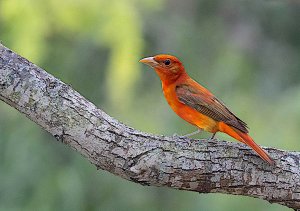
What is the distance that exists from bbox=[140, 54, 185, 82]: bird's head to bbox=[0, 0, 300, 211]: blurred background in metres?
0.30

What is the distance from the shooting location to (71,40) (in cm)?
674

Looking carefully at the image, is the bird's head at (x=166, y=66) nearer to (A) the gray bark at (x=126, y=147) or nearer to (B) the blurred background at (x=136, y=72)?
(B) the blurred background at (x=136, y=72)

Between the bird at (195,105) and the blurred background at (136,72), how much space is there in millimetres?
344

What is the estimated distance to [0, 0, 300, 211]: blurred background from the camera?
5156 mm

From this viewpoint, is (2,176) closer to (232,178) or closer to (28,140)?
(28,140)

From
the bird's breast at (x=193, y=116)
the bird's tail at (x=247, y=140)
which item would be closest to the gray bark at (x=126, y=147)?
the bird's tail at (x=247, y=140)

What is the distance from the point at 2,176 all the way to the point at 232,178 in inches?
108

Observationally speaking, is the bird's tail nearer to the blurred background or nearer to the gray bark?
the gray bark

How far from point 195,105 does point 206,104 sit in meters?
0.06

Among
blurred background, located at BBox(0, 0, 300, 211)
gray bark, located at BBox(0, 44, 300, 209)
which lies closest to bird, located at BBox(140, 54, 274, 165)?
gray bark, located at BBox(0, 44, 300, 209)

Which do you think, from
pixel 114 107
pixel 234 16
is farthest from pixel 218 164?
pixel 234 16

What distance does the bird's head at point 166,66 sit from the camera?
4824mm

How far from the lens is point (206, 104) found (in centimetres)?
464

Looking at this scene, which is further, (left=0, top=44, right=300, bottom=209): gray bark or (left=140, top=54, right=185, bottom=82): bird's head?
(left=140, top=54, right=185, bottom=82): bird's head
